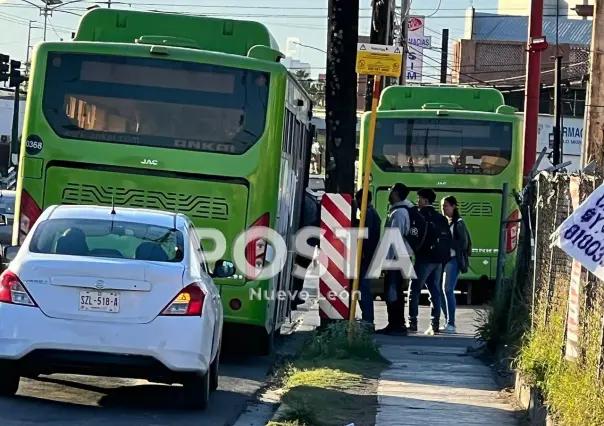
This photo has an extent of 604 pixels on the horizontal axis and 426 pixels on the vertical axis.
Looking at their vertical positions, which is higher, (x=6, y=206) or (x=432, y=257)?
(x=6, y=206)

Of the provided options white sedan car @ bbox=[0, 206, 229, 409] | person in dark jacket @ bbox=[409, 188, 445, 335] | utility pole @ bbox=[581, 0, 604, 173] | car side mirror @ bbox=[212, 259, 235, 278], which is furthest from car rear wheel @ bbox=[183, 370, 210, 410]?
person in dark jacket @ bbox=[409, 188, 445, 335]

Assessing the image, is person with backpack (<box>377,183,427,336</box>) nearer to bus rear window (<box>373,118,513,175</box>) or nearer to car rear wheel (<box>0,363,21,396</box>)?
bus rear window (<box>373,118,513,175</box>)

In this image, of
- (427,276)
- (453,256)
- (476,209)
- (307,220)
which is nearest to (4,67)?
(476,209)

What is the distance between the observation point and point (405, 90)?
24344 millimetres

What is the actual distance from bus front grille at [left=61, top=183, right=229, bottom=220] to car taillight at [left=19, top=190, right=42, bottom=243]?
35 centimetres

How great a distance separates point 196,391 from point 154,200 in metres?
3.59

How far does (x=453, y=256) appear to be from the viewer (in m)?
18.4

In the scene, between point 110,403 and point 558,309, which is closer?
point 558,309

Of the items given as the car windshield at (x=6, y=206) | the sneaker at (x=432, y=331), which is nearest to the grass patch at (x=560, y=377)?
the sneaker at (x=432, y=331)

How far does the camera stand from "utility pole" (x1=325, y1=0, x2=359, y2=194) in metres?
14.5

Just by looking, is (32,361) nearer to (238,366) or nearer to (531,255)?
(238,366)

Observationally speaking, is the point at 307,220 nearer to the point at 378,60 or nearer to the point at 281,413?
the point at 378,60

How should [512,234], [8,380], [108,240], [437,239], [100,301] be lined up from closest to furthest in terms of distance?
[100,301]
[8,380]
[108,240]
[437,239]
[512,234]

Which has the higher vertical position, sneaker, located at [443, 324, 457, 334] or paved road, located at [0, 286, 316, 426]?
sneaker, located at [443, 324, 457, 334]
